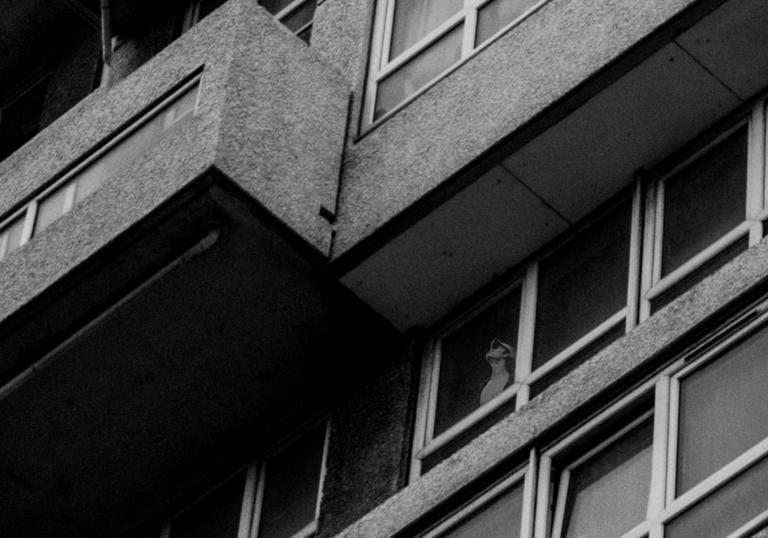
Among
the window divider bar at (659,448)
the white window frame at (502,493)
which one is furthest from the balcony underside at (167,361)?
the window divider bar at (659,448)

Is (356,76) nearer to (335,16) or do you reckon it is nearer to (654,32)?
(335,16)

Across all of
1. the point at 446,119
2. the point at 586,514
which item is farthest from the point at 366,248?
the point at 586,514

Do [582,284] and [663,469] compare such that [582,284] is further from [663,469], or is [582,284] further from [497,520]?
[663,469]

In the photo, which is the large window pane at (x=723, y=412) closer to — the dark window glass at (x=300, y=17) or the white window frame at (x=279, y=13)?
the white window frame at (x=279, y=13)

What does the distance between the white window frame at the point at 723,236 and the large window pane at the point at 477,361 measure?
966mm

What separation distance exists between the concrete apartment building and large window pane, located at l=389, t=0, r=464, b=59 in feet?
0.09

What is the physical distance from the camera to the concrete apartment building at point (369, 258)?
12.7m

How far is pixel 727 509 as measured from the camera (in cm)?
1034

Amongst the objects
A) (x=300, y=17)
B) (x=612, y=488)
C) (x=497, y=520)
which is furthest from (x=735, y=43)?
(x=300, y=17)

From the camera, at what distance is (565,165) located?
43.9 ft

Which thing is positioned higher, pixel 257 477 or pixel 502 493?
pixel 257 477

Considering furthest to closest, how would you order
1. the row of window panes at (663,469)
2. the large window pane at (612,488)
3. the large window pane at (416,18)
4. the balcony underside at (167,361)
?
the large window pane at (416,18)
the balcony underside at (167,361)
the large window pane at (612,488)
the row of window panes at (663,469)

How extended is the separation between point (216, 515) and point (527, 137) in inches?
125

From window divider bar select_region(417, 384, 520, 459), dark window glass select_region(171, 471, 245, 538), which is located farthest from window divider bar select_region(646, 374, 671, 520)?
dark window glass select_region(171, 471, 245, 538)
